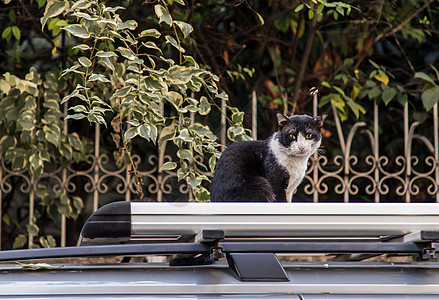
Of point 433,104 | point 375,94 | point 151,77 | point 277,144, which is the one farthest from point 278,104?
point 277,144

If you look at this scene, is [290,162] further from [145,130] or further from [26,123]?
[26,123]

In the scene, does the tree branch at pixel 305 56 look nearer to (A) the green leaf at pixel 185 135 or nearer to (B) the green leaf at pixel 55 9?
(A) the green leaf at pixel 185 135

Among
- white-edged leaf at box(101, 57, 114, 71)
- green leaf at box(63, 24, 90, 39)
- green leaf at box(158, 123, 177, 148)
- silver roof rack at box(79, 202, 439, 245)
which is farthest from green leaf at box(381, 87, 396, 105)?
silver roof rack at box(79, 202, 439, 245)

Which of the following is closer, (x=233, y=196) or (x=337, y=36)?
(x=233, y=196)

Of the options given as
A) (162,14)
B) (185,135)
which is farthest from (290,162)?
(162,14)

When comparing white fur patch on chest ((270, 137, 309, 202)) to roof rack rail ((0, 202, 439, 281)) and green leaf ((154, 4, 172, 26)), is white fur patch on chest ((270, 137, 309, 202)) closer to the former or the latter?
green leaf ((154, 4, 172, 26))

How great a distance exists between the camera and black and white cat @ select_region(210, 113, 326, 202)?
244 centimetres

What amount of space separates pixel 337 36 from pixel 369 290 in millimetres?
4127

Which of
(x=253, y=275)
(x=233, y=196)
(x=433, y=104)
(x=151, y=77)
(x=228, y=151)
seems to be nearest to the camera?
(x=253, y=275)

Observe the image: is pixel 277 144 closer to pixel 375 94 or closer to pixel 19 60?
pixel 375 94

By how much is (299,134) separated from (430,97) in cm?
212

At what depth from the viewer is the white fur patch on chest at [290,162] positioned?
8.26ft

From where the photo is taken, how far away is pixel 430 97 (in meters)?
4.28

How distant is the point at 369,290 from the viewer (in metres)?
1.12
